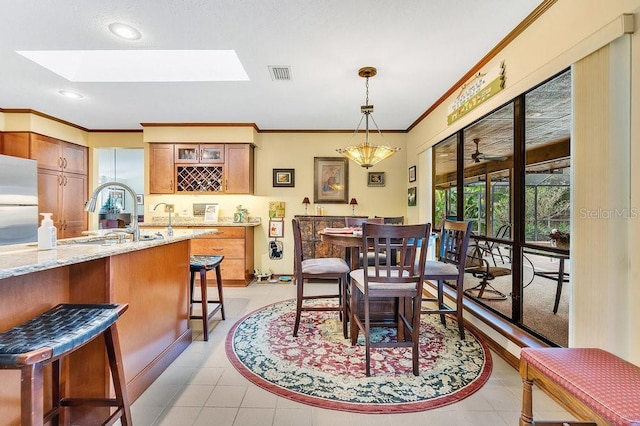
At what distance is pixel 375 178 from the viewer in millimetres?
5039

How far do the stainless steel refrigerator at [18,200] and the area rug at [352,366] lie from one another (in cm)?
310

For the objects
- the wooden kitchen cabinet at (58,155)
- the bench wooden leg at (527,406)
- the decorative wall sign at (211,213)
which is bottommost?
the bench wooden leg at (527,406)

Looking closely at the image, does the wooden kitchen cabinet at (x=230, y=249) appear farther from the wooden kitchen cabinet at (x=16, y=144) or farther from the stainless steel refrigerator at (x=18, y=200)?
the wooden kitchen cabinet at (x=16, y=144)

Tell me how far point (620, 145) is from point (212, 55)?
3394 mm

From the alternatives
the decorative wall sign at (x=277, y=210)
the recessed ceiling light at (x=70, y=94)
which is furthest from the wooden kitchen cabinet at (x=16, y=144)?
the decorative wall sign at (x=277, y=210)

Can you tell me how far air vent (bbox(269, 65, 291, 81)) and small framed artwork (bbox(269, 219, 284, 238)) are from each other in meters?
2.52

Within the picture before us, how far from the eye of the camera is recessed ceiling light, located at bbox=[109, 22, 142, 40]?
2.18 m

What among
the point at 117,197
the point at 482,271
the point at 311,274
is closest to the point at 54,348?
the point at 311,274

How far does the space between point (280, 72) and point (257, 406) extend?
9.27ft

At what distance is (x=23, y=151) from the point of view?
13.2 feet

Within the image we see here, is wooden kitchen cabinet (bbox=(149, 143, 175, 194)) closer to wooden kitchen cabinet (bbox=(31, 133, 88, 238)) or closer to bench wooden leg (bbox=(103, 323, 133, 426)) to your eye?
wooden kitchen cabinet (bbox=(31, 133, 88, 238))

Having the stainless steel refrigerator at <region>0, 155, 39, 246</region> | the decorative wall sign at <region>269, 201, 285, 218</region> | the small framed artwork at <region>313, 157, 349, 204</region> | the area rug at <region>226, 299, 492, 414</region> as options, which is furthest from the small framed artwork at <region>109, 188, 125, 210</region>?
the area rug at <region>226, 299, 492, 414</region>

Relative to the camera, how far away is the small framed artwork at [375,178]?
5.04 meters

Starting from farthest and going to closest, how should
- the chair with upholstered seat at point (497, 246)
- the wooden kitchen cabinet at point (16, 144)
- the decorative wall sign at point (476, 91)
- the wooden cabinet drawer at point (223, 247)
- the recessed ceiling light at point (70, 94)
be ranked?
1. the wooden cabinet drawer at point (223, 247)
2. the wooden kitchen cabinet at point (16, 144)
3. the recessed ceiling light at point (70, 94)
4. the chair with upholstered seat at point (497, 246)
5. the decorative wall sign at point (476, 91)
